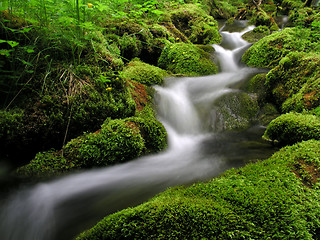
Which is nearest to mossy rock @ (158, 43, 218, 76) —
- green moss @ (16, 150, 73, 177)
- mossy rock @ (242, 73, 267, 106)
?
mossy rock @ (242, 73, 267, 106)

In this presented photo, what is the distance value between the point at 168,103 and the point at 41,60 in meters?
2.71

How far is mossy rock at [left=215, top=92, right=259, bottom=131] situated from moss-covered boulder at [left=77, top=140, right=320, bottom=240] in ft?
8.97

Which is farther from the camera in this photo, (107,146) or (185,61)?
(185,61)

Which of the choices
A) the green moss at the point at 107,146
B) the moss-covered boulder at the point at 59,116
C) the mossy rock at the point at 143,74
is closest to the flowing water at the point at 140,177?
the green moss at the point at 107,146

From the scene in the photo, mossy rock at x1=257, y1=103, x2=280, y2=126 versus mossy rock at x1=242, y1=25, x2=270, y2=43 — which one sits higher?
mossy rock at x1=242, y1=25, x2=270, y2=43

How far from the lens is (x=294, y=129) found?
315 centimetres

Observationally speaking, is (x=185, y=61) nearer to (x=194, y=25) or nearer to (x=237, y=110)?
(x=237, y=110)

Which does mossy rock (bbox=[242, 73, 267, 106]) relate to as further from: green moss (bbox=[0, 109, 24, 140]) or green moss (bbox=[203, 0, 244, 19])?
green moss (bbox=[203, 0, 244, 19])

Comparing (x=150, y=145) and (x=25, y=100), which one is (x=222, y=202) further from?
(x=25, y=100)

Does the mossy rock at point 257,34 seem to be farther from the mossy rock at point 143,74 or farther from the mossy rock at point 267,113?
the mossy rock at point 143,74

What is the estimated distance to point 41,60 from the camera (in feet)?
9.54

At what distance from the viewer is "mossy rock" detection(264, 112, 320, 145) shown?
2.92 meters

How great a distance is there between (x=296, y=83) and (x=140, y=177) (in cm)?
425

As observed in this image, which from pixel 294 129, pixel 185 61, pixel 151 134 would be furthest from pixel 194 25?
pixel 151 134
